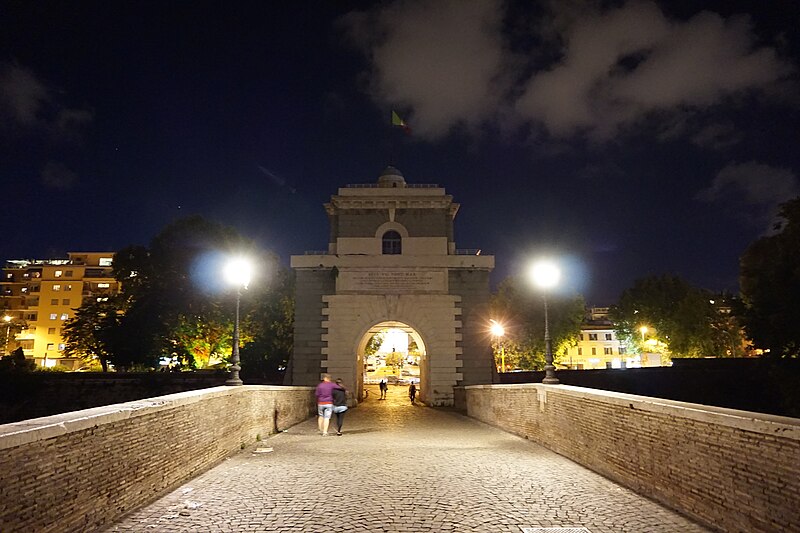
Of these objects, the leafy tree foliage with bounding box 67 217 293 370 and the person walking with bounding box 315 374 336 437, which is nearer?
the person walking with bounding box 315 374 336 437

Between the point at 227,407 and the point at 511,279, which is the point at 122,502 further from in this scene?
the point at 511,279

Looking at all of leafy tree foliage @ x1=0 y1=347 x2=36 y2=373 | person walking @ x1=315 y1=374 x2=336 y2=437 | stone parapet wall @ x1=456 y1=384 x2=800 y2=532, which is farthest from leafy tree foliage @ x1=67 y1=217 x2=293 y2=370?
stone parapet wall @ x1=456 y1=384 x2=800 y2=532

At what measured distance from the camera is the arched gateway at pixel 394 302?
1099 inches

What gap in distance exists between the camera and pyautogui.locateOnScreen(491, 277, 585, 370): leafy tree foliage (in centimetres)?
5019

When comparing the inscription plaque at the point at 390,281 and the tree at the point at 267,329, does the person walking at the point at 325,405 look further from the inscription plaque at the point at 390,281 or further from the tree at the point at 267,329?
the tree at the point at 267,329

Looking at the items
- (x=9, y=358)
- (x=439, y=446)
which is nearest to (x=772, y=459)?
(x=439, y=446)

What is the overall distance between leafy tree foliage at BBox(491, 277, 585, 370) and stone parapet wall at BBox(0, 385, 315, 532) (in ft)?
139

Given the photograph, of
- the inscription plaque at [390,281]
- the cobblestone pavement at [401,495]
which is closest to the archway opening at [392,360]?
the inscription plaque at [390,281]

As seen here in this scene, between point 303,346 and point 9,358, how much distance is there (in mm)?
18689

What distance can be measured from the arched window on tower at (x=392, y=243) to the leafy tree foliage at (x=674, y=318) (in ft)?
121

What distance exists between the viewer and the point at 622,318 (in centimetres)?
6125

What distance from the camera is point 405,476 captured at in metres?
9.21

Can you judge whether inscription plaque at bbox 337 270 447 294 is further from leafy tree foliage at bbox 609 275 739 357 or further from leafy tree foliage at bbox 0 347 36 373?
leafy tree foliage at bbox 609 275 739 357

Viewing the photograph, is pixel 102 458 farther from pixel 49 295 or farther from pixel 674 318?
pixel 49 295
